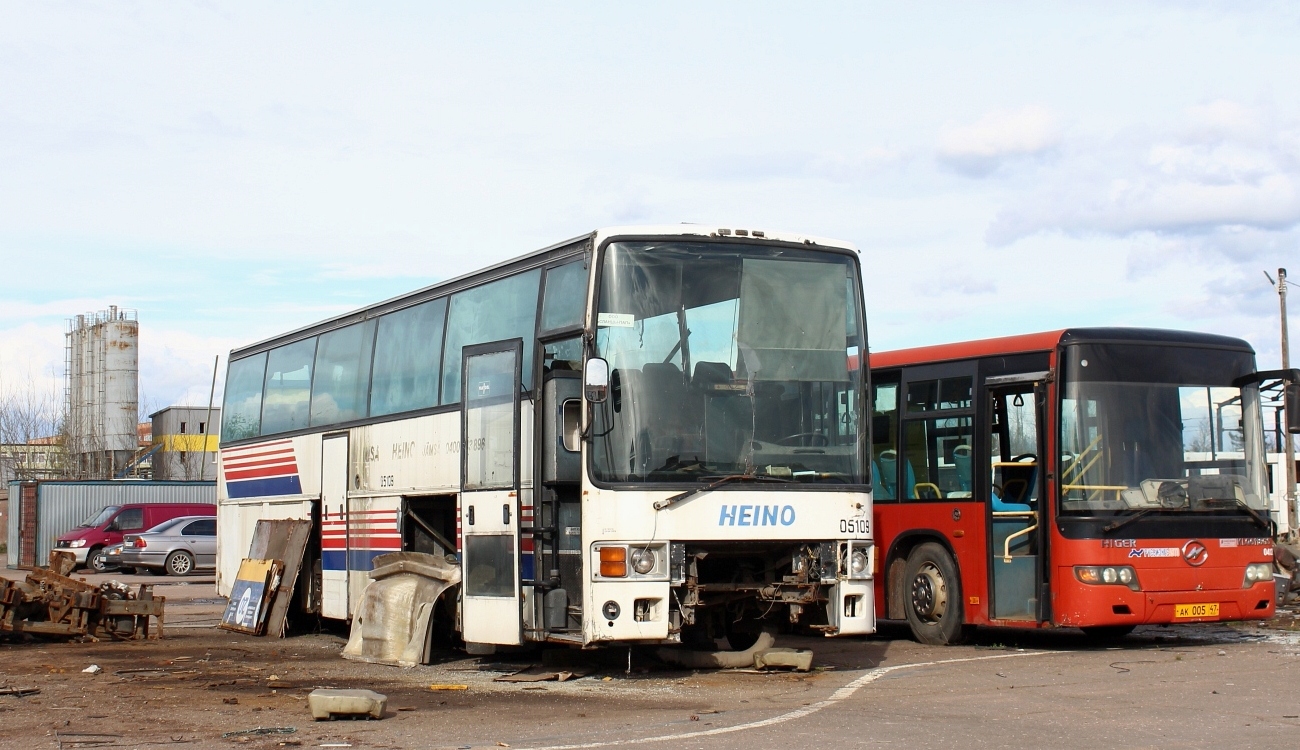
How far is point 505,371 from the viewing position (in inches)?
492

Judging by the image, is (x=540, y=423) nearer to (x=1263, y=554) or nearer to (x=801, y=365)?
(x=801, y=365)

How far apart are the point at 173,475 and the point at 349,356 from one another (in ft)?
210

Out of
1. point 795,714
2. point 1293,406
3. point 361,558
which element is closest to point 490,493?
point 361,558

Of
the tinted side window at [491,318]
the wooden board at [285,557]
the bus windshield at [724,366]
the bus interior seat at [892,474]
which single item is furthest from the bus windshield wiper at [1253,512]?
the wooden board at [285,557]

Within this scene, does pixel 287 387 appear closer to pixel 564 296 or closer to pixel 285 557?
pixel 285 557

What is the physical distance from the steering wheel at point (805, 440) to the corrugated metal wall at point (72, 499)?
113 ft

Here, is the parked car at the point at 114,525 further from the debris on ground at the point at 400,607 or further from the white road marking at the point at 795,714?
the white road marking at the point at 795,714

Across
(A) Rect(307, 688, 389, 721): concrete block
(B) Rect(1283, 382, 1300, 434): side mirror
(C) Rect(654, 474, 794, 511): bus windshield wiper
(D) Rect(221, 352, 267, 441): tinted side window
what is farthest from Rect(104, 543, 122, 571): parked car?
(B) Rect(1283, 382, 1300, 434): side mirror

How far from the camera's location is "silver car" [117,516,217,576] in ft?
115

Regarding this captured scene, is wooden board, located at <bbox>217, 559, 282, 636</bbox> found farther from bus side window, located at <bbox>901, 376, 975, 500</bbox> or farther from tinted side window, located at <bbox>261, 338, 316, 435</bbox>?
bus side window, located at <bbox>901, 376, 975, 500</bbox>

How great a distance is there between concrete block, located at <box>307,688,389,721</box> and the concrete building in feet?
A: 219

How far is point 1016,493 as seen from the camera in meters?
14.3

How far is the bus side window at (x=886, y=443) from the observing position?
15797 mm

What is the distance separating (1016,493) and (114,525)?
2945cm
